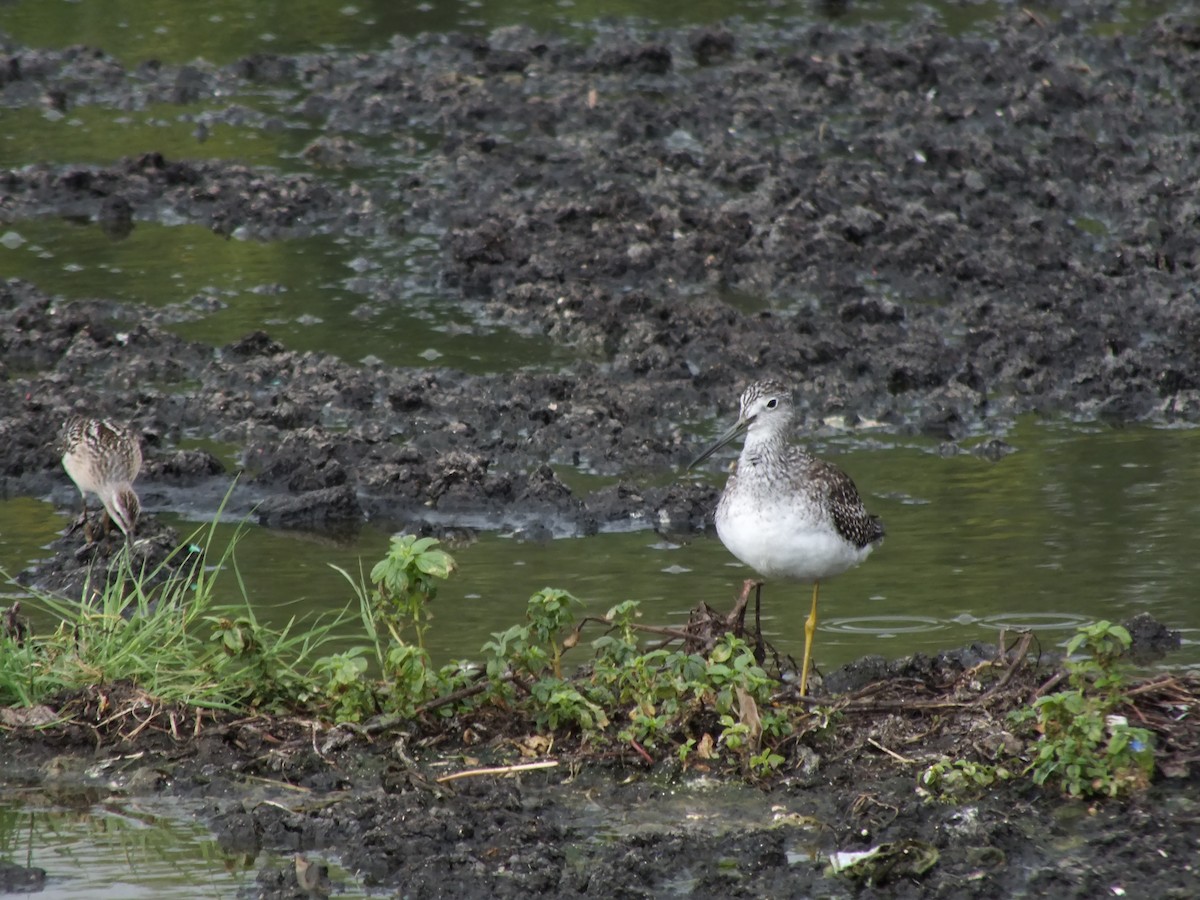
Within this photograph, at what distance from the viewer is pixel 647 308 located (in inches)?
551

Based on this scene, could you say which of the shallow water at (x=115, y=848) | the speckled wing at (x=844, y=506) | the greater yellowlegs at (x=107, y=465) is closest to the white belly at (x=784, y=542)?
the speckled wing at (x=844, y=506)

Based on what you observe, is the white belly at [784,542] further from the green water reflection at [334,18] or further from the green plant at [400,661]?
the green water reflection at [334,18]

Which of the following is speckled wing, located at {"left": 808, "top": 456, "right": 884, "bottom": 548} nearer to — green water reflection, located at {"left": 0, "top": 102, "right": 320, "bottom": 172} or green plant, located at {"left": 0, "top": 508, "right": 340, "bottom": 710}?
green plant, located at {"left": 0, "top": 508, "right": 340, "bottom": 710}

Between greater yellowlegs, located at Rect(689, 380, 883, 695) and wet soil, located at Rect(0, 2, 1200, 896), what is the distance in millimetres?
910

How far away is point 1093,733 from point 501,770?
2206mm

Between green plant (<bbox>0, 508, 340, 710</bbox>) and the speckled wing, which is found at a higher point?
the speckled wing

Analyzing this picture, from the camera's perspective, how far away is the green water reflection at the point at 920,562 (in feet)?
30.8

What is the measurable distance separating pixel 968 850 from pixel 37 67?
17424 millimetres

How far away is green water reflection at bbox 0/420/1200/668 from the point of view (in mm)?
9383

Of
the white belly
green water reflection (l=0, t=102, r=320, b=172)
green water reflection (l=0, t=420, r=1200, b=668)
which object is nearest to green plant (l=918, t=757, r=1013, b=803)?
the white belly

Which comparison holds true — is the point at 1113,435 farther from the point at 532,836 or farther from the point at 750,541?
the point at 532,836

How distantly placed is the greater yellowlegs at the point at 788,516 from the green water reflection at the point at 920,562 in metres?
0.73

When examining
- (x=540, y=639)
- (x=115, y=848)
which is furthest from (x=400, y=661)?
(x=115, y=848)

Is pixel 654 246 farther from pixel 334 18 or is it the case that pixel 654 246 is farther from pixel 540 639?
pixel 334 18
